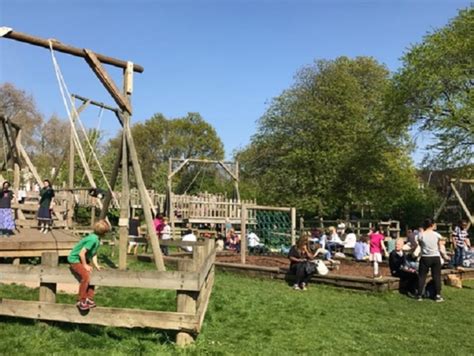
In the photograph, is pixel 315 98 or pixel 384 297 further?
pixel 315 98

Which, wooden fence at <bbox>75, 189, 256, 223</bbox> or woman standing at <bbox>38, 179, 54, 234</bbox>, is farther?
wooden fence at <bbox>75, 189, 256, 223</bbox>

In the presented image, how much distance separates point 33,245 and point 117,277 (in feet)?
18.0

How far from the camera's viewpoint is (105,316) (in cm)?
629

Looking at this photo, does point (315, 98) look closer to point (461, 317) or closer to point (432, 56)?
point (432, 56)

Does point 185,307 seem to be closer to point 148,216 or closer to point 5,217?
point 148,216

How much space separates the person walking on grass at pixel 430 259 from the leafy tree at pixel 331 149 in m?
21.5

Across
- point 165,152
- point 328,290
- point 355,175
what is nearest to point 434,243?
point 328,290

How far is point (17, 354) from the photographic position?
5617 mm

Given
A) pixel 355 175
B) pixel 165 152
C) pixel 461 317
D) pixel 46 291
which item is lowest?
pixel 461 317

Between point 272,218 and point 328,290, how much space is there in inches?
384

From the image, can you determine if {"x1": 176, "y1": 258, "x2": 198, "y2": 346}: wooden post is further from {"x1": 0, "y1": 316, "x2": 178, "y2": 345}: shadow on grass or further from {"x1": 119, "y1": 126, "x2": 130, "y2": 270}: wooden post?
{"x1": 119, "y1": 126, "x2": 130, "y2": 270}: wooden post

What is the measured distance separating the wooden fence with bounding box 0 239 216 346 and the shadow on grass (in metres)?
0.20

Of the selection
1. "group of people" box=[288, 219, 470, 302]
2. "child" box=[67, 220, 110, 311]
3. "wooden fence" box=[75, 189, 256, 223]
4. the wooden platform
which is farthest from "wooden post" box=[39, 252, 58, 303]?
"wooden fence" box=[75, 189, 256, 223]

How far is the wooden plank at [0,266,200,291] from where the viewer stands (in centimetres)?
622
